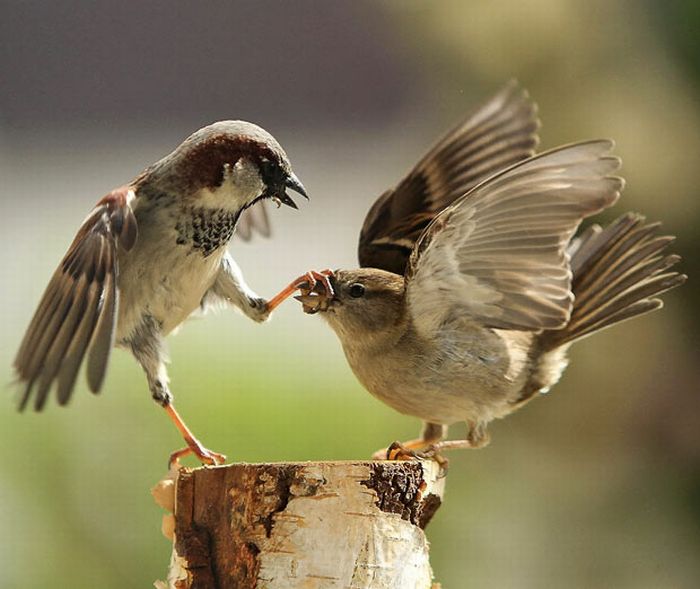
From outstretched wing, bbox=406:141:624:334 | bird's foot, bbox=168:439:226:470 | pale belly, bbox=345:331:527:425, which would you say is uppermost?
outstretched wing, bbox=406:141:624:334

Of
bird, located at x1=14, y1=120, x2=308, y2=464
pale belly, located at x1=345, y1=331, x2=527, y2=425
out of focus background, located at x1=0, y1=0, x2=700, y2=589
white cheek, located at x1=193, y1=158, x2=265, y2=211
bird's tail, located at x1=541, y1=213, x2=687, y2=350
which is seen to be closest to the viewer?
bird, located at x1=14, y1=120, x2=308, y2=464

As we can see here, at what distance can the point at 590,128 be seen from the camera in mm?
3715

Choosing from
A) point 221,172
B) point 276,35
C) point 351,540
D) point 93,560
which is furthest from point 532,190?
point 276,35

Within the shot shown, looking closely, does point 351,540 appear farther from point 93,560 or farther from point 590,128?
point 590,128

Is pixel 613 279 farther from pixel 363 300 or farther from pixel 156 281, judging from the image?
pixel 156 281

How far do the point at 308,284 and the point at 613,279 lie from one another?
2.36 ft

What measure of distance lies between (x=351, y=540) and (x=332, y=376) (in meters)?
1.94

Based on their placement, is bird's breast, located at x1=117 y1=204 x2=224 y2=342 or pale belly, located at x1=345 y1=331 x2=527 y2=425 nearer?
bird's breast, located at x1=117 y1=204 x2=224 y2=342

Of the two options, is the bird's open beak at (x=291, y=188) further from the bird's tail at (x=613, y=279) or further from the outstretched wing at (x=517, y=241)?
the bird's tail at (x=613, y=279)

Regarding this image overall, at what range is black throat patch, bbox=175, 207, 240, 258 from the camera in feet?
6.95

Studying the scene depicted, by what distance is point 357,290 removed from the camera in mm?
2322

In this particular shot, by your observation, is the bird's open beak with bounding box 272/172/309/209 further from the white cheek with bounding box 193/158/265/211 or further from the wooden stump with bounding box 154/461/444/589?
the wooden stump with bounding box 154/461/444/589

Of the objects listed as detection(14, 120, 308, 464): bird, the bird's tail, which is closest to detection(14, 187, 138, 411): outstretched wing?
detection(14, 120, 308, 464): bird

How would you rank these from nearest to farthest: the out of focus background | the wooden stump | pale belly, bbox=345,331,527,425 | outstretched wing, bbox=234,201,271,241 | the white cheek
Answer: the wooden stump, the white cheek, pale belly, bbox=345,331,527,425, outstretched wing, bbox=234,201,271,241, the out of focus background
